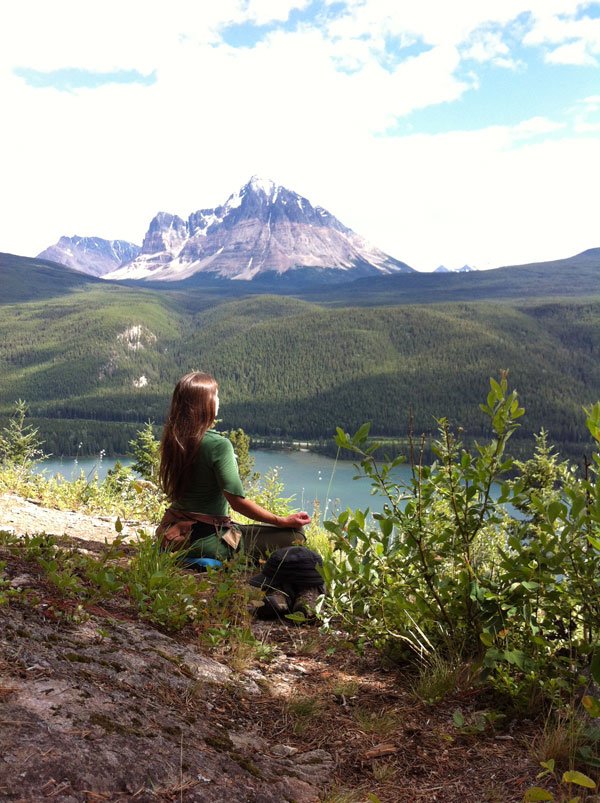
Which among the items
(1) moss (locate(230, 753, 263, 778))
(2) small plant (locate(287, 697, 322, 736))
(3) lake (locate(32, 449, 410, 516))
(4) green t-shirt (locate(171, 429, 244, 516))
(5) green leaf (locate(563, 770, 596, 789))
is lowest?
(3) lake (locate(32, 449, 410, 516))

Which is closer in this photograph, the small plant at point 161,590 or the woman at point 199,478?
the small plant at point 161,590

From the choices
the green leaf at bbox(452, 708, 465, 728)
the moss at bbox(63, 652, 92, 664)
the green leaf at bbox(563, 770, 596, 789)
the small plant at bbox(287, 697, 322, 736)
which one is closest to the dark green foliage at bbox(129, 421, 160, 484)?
the small plant at bbox(287, 697, 322, 736)

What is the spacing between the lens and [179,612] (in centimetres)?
427

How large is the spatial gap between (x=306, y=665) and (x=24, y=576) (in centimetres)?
193

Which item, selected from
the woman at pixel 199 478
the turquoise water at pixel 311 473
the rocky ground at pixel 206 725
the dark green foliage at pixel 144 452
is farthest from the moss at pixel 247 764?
the turquoise water at pixel 311 473

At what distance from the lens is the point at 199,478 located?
18.7ft

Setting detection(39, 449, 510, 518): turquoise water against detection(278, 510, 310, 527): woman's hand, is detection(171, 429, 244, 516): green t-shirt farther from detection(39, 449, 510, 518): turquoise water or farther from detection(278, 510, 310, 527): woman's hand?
detection(39, 449, 510, 518): turquoise water

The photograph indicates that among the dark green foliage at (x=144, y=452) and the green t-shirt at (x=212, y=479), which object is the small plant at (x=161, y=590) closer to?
the green t-shirt at (x=212, y=479)

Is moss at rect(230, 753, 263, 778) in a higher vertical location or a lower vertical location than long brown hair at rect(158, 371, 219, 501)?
lower

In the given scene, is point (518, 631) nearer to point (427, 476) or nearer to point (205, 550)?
point (427, 476)

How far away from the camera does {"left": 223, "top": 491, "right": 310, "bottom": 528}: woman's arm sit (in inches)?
212

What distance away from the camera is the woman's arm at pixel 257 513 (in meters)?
5.38

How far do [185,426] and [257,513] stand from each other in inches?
38.5

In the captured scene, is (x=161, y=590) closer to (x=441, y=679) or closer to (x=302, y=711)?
(x=302, y=711)
